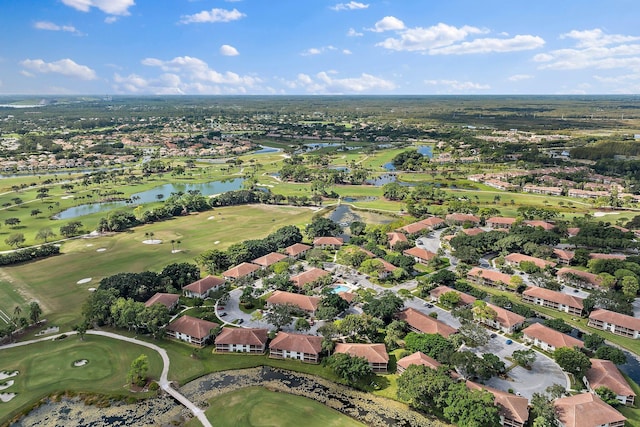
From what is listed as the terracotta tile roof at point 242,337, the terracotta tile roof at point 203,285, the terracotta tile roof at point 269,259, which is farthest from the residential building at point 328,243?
the terracotta tile roof at point 242,337

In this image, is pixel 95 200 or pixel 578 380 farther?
pixel 95 200

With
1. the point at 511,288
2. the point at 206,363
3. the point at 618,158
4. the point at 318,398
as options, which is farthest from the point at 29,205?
the point at 618,158

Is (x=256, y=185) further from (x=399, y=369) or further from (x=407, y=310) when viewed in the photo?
(x=399, y=369)

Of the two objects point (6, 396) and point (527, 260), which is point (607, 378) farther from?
point (6, 396)

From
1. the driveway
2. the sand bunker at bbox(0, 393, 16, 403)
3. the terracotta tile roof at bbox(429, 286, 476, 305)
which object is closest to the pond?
the sand bunker at bbox(0, 393, 16, 403)

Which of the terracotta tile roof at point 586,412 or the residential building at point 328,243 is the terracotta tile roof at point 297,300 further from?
the terracotta tile roof at point 586,412
